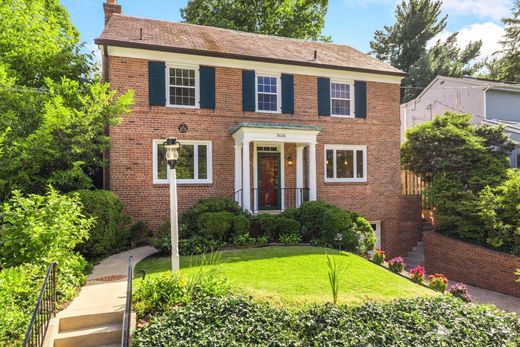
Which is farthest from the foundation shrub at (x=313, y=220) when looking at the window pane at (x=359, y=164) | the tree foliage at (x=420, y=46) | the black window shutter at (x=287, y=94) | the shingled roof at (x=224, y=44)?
the tree foliage at (x=420, y=46)

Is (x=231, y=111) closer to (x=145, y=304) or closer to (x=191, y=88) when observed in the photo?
(x=191, y=88)

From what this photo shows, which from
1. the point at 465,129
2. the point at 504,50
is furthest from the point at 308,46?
the point at 504,50

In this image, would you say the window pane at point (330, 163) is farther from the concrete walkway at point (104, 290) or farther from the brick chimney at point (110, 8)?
the brick chimney at point (110, 8)

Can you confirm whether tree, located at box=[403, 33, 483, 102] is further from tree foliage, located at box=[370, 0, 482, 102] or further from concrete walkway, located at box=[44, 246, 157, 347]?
concrete walkway, located at box=[44, 246, 157, 347]

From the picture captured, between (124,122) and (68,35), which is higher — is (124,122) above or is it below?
below

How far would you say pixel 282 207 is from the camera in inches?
494

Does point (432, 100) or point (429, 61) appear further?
point (429, 61)

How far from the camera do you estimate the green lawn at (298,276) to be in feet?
19.9

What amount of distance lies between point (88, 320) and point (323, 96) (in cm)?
1097

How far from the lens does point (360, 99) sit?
44.0 ft

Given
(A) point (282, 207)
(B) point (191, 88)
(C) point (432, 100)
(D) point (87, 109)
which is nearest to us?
(D) point (87, 109)

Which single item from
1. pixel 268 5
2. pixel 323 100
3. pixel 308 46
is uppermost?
pixel 268 5

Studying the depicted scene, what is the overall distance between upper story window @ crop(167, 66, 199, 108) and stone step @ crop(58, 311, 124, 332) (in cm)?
784

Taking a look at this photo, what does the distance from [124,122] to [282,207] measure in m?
6.39
